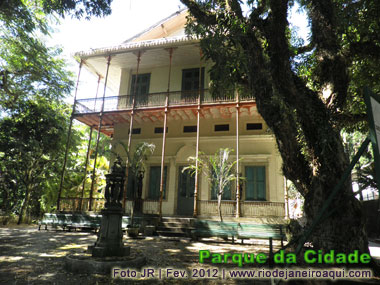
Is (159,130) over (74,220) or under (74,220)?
over

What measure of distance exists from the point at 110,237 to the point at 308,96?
4.72 meters

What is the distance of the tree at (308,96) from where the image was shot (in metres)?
3.56

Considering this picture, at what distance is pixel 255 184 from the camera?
12.5 m

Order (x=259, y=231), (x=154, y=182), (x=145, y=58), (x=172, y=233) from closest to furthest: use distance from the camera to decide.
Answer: (x=259, y=231)
(x=172, y=233)
(x=154, y=182)
(x=145, y=58)

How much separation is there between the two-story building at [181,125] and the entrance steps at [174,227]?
1222 mm

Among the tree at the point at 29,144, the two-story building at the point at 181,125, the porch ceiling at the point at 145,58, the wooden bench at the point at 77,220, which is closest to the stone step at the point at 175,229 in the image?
the wooden bench at the point at 77,220

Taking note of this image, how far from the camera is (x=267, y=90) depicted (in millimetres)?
4375

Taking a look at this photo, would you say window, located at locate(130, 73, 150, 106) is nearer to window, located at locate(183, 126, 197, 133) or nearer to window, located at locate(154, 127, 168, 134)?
window, located at locate(154, 127, 168, 134)

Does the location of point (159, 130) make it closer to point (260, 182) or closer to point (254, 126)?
point (254, 126)

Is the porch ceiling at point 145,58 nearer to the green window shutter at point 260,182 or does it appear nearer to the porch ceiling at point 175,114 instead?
the porch ceiling at point 175,114

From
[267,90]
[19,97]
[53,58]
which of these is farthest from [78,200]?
[267,90]

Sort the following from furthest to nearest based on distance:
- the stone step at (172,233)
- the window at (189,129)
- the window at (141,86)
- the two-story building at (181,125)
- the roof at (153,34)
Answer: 1. the window at (141,86)
2. the window at (189,129)
3. the roof at (153,34)
4. the two-story building at (181,125)
5. the stone step at (172,233)

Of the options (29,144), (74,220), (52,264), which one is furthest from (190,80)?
(52,264)

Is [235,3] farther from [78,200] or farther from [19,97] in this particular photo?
[19,97]
